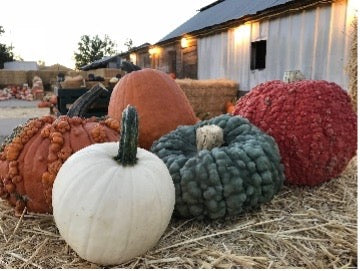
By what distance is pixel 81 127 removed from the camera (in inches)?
82.1

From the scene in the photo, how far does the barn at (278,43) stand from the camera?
21.0ft

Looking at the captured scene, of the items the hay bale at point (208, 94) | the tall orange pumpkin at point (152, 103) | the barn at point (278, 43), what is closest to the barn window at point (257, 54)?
the barn at point (278, 43)

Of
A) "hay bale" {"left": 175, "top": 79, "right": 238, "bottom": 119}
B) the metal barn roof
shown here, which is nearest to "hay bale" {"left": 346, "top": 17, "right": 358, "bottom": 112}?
the metal barn roof

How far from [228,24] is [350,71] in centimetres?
487

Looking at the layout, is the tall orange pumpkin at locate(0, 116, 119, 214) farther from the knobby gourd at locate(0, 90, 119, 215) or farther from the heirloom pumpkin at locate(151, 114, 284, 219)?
the heirloom pumpkin at locate(151, 114, 284, 219)

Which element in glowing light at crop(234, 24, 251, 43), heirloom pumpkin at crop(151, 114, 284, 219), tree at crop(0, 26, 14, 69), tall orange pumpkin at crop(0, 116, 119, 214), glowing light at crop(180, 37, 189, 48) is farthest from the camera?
tree at crop(0, 26, 14, 69)

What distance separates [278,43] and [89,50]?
180ft

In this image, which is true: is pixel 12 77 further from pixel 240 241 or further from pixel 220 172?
pixel 240 241

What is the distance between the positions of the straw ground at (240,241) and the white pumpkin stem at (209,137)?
399mm

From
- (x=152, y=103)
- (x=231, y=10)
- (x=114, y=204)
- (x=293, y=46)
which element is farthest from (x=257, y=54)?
(x=114, y=204)

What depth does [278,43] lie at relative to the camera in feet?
27.0

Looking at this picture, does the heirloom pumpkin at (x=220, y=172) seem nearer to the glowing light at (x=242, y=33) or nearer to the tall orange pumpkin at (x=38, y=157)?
the tall orange pumpkin at (x=38, y=157)

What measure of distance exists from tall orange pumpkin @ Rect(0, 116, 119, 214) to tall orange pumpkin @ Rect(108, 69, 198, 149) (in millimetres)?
460

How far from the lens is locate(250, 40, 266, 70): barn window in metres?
9.63
